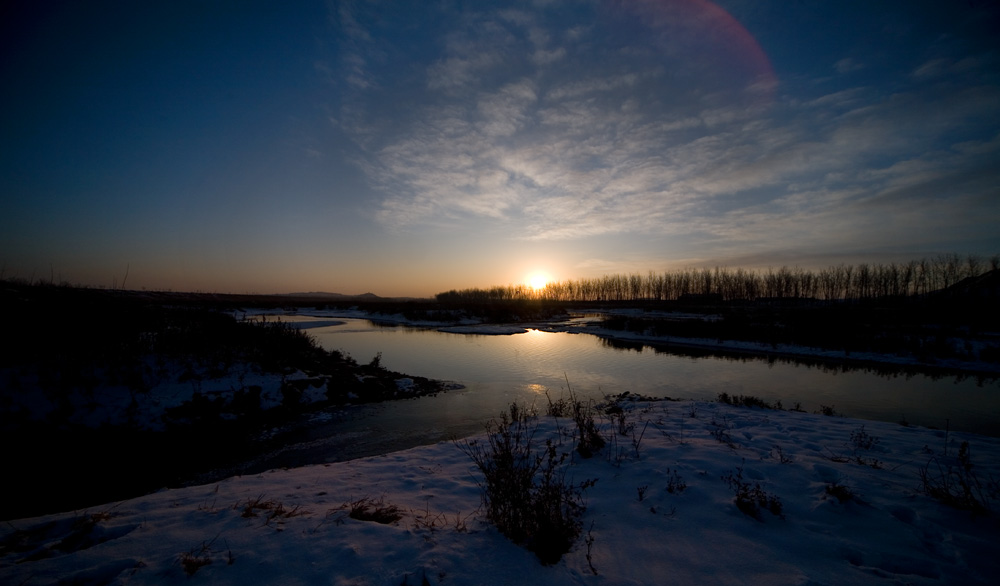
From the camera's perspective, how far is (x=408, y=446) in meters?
8.61

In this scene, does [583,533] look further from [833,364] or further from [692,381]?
[833,364]

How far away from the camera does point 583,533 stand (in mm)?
3920

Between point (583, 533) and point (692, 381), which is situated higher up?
point (583, 533)

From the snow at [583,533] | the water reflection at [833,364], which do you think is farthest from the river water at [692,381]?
the snow at [583,533]

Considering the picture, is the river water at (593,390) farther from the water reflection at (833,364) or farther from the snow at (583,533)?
the snow at (583,533)

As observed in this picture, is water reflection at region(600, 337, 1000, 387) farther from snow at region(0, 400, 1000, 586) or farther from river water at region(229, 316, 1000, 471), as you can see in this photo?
snow at region(0, 400, 1000, 586)

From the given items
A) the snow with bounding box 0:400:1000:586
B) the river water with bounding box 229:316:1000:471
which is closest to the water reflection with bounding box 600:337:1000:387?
the river water with bounding box 229:316:1000:471

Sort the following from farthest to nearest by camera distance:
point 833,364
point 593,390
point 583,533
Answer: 1. point 833,364
2. point 593,390
3. point 583,533

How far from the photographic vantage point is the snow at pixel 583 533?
3131mm

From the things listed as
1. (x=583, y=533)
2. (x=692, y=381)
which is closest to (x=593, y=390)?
(x=692, y=381)

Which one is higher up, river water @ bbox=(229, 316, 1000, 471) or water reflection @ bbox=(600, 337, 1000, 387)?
water reflection @ bbox=(600, 337, 1000, 387)

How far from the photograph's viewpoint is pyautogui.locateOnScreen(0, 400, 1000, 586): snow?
313 cm

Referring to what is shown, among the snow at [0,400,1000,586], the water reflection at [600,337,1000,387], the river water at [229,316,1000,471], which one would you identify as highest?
the snow at [0,400,1000,586]

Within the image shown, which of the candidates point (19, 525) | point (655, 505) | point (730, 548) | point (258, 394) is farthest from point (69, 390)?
point (730, 548)
